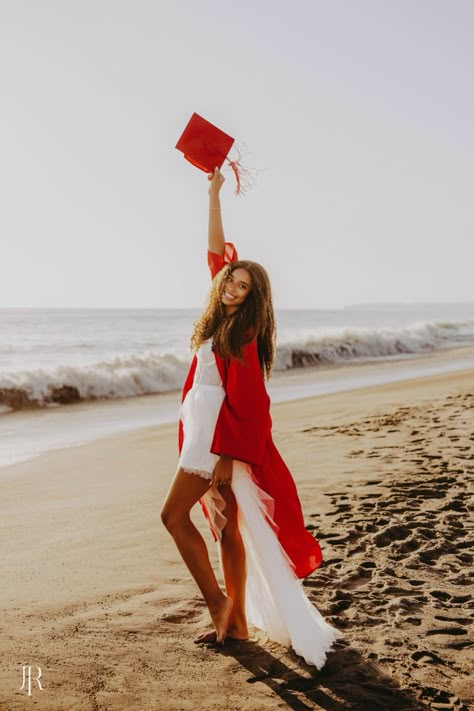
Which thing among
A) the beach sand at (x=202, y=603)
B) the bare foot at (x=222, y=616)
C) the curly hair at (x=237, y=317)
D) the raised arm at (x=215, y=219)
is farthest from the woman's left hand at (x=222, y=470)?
the raised arm at (x=215, y=219)

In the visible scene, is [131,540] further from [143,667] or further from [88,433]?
[88,433]

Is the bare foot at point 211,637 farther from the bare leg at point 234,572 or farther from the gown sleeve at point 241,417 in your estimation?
the gown sleeve at point 241,417

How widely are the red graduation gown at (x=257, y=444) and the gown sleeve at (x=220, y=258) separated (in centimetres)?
45

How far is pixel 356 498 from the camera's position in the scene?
560cm

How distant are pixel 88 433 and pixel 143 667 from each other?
22.6 feet

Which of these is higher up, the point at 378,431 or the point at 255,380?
the point at 255,380

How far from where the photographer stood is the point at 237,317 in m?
3.23

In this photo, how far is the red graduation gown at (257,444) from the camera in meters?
3.12

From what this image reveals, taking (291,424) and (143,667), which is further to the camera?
(291,424)

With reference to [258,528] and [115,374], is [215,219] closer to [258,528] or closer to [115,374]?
[258,528]

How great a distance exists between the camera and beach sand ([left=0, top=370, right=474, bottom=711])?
9.41 ft

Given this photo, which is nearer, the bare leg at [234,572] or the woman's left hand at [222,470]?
the woman's left hand at [222,470]

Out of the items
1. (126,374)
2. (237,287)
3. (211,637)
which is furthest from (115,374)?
(237,287)

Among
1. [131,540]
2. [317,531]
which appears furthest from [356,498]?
[131,540]
